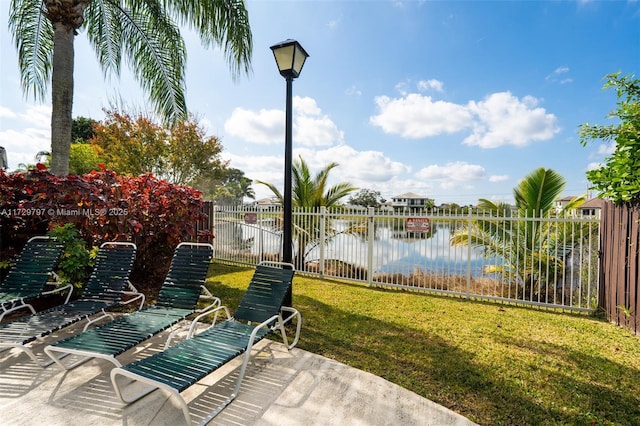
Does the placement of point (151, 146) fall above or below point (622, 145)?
above

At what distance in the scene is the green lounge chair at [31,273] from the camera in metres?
4.55

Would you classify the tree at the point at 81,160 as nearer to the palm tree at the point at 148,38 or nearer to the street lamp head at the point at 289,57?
the palm tree at the point at 148,38

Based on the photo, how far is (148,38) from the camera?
8.51m

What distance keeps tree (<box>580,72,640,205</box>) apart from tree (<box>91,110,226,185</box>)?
18.9 meters

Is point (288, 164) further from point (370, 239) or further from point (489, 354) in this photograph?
point (370, 239)

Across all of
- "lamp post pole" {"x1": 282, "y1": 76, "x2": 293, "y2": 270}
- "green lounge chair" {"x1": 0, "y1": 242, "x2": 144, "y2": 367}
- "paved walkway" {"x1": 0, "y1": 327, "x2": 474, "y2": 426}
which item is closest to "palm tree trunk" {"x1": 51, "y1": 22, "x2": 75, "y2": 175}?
"green lounge chair" {"x1": 0, "y1": 242, "x2": 144, "y2": 367}

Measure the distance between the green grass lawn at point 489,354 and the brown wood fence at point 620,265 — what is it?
320 millimetres

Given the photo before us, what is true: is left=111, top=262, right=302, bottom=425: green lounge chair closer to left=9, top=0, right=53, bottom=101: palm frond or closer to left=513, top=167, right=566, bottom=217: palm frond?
left=513, top=167, right=566, bottom=217: palm frond

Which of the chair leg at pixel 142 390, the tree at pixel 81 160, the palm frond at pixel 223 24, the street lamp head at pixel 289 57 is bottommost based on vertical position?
the chair leg at pixel 142 390

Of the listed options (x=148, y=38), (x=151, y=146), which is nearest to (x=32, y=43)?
(x=148, y=38)

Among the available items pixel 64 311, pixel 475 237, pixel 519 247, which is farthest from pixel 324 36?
pixel 64 311

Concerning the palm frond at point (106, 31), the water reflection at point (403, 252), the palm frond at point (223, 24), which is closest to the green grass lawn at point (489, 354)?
the water reflection at point (403, 252)

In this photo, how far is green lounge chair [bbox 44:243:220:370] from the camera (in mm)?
2857

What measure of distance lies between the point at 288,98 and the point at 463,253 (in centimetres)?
500
